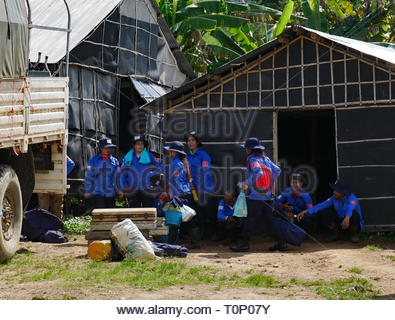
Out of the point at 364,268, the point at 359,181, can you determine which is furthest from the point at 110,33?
the point at 364,268

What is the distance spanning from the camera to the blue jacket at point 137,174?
11367mm

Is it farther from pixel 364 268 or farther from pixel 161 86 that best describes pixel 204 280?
pixel 161 86

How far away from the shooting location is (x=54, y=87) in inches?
390

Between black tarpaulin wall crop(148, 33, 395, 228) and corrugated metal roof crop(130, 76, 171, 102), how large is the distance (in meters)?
4.03

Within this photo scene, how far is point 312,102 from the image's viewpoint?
1156 cm

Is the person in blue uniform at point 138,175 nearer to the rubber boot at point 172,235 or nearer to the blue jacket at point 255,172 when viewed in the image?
the rubber boot at point 172,235

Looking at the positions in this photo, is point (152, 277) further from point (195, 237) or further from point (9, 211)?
point (195, 237)

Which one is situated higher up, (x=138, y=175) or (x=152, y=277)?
(x=138, y=175)

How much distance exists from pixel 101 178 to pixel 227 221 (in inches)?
89.3

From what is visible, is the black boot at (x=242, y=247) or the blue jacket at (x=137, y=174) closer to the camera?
the black boot at (x=242, y=247)

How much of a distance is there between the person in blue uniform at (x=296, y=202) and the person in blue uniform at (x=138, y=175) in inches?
86.8

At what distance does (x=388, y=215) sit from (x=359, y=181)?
725mm

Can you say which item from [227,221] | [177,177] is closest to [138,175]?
[177,177]

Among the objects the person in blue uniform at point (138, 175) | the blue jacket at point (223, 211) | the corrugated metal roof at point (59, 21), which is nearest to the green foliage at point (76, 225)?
the person in blue uniform at point (138, 175)
